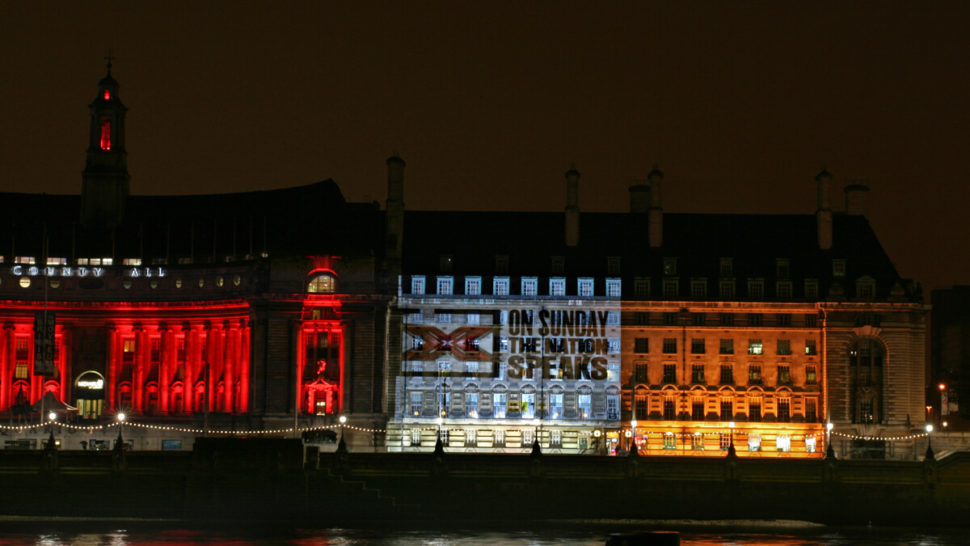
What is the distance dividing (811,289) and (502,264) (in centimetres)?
2607

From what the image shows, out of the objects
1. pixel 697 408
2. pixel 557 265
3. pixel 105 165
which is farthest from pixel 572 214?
pixel 105 165

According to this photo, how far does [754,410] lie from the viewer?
458ft

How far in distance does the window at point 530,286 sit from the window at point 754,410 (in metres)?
20.2

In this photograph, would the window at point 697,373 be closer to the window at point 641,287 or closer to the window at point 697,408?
the window at point 697,408

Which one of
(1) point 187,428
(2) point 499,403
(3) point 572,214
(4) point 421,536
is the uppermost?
(3) point 572,214

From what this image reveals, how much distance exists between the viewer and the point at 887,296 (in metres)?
141

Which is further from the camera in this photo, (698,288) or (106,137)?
(106,137)

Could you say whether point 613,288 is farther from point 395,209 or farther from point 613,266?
point 395,209

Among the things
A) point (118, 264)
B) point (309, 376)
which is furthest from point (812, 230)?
point (118, 264)

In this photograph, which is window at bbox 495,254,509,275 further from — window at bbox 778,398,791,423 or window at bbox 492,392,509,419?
window at bbox 778,398,791,423

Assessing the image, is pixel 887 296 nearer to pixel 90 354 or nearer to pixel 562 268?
pixel 562 268

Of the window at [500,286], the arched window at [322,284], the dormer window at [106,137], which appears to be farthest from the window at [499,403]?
the dormer window at [106,137]

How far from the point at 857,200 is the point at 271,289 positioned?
51.8 meters

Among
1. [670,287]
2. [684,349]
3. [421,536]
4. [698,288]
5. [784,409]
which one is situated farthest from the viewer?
[670,287]
